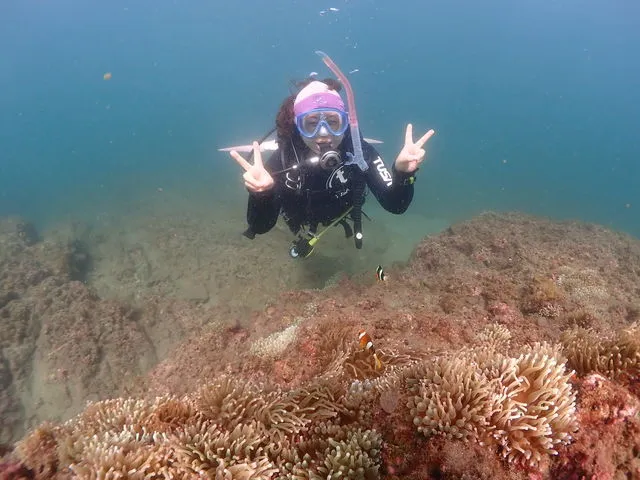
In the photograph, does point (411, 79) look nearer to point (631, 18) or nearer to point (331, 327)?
point (631, 18)

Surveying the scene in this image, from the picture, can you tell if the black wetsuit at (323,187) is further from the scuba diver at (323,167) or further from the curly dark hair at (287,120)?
the curly dark hair at (287,120)

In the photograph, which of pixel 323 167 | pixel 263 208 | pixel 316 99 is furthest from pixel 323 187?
pixel 263 208

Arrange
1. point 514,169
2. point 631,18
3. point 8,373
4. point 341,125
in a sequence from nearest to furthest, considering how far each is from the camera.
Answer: point 341,125 → point 8,373 → point 514,169 → point 631,18

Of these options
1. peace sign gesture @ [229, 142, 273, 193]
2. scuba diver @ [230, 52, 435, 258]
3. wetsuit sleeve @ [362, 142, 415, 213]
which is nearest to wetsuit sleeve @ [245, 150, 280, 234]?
scuba diver @ [230, 52, 435, 258]

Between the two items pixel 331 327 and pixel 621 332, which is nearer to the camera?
pixel 621 332

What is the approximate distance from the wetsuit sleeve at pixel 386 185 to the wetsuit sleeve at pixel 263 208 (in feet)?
5.48

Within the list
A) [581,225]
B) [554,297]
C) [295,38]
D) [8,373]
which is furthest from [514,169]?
[295,38]

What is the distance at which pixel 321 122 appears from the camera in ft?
18.2

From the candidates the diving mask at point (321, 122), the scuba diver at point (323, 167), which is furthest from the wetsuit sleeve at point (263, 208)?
the diving mask at point (321, 122)

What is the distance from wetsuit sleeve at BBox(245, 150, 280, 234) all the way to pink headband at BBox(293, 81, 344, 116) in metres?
0.86

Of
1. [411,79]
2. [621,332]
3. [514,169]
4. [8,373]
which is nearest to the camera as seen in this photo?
[621,332]

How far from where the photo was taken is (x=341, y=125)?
5719 mm

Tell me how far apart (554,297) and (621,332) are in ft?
7.66

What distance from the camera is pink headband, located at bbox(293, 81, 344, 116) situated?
555cm
